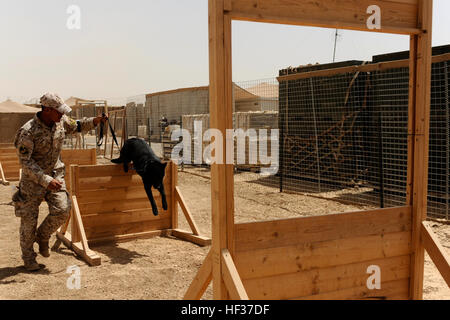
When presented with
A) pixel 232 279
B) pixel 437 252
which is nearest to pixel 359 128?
pixel 437 252

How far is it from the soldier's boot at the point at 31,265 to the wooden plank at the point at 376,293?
Answer: 121 inches

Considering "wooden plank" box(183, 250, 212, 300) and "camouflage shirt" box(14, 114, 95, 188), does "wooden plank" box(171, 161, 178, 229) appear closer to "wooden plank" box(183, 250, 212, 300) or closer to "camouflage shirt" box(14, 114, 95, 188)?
"camouflage shirt" box(14, 114, 95, 188)

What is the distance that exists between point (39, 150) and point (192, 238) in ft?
7.27

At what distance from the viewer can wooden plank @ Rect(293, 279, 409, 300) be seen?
9.64 ft

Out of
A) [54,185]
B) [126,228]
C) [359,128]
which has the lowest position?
[126,228]

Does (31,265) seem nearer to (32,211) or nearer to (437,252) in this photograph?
(32,211)

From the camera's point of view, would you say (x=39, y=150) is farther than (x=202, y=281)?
Yes

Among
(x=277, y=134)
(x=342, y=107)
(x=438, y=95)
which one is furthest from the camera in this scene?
(x=277, y=134)

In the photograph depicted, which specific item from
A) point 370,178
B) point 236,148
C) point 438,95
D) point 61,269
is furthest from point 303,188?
point 61,269

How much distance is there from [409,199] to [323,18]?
1489 mm

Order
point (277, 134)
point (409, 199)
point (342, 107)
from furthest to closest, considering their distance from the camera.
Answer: point (277, 134)
point (342, 107)
point (409, 199)

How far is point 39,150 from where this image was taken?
4.60 metres

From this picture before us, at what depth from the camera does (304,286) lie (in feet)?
9.34
